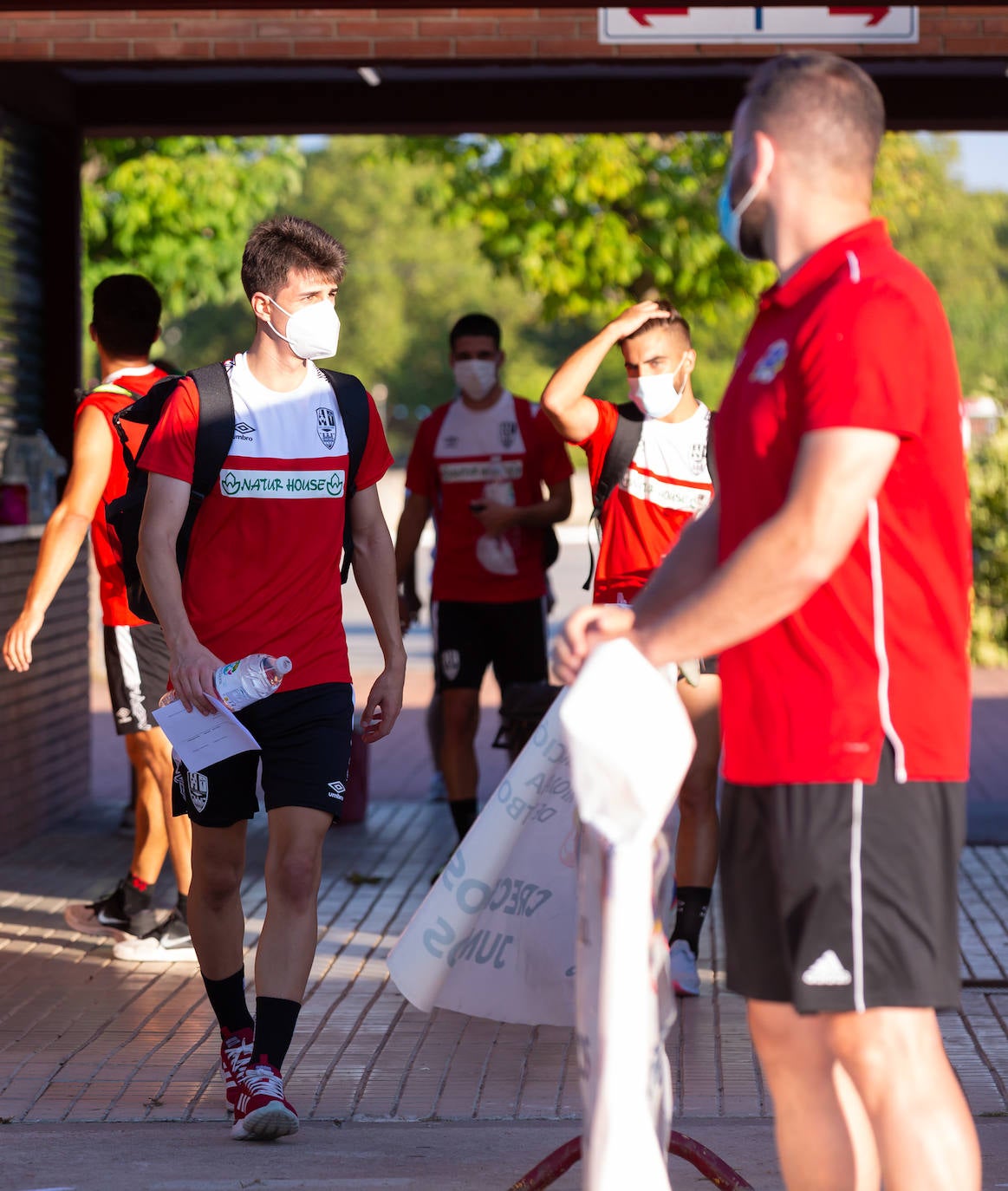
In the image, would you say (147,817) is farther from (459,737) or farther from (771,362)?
(771,362)

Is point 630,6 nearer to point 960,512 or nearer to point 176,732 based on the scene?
point 176,732

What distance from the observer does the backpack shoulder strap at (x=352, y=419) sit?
4.69 meters

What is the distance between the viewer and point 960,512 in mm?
2816

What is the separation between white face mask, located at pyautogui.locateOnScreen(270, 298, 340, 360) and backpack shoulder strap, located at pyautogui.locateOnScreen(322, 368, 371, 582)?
110mm

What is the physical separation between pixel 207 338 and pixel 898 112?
3173 inches

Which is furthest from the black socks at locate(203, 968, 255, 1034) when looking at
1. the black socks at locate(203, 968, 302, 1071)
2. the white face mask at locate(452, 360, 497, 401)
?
the white face mask at locate(452, 360, 497, 401)

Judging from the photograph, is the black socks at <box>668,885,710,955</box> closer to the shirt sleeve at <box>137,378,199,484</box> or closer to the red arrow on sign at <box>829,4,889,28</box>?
the shirt sleeve at <box>137,378,199,484</box>

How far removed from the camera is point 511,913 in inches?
174

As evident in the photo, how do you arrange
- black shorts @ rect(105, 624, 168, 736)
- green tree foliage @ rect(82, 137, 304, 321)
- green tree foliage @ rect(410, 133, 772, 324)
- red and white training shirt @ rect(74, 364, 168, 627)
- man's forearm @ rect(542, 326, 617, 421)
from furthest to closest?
green tree foliage @ rect(410, 133, 772, 324) < green tree foliage @ rect(82, 137, 304, 321) < black shorts @ rect(105, 624, 168, 736) < red and white training shirt @ rect(74, 364, 168, 627) < man's forearm @ rect(542, 326, 617, 421)

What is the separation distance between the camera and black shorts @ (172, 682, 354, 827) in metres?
4.49

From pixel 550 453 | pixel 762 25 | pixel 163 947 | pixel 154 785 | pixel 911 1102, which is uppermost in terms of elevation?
pixel 762 25

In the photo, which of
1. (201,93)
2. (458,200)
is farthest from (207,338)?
(201,93)

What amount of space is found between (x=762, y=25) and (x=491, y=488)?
2.09 metres

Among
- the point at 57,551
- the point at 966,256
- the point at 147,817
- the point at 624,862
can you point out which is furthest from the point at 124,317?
the point at 966,256
